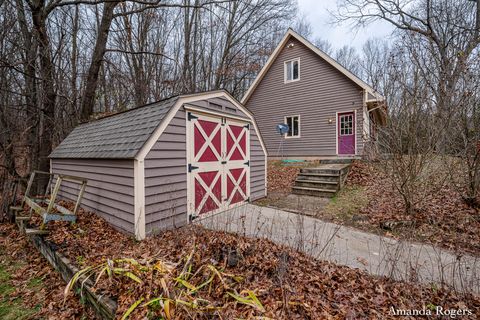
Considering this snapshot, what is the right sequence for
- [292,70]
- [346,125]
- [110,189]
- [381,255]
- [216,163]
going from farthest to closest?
[292,70], [346,125], [216,163], [110,189], [381,255]

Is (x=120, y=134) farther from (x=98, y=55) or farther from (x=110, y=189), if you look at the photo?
(x=98, y=55)

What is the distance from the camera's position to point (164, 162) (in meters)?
4.56

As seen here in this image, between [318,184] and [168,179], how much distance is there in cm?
529

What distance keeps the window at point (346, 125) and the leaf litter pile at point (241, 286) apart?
966cm

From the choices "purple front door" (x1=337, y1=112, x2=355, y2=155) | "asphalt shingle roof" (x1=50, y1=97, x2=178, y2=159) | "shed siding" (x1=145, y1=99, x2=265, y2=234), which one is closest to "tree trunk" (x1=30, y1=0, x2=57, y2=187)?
"asphalt shingle roof" (x1=50, y1=97, x2=178, y2=159)

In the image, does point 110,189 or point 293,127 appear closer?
point 110,189

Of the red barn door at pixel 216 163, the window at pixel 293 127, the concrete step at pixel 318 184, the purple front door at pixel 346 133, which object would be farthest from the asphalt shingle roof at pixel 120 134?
the purple front door at pixel 346 133

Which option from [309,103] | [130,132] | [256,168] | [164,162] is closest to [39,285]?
[164,162]

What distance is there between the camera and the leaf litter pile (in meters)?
2.03

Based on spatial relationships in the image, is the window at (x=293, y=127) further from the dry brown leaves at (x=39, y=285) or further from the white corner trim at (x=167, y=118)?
the dry brown leaves at (x=39, y=285)

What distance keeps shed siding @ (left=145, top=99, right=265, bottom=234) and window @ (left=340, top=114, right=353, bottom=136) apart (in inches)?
344

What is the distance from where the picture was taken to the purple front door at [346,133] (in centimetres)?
1130

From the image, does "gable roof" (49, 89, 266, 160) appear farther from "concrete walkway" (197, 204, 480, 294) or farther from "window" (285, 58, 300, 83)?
"window" (285, 58, 300, 83)

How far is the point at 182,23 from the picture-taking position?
15633 mm
